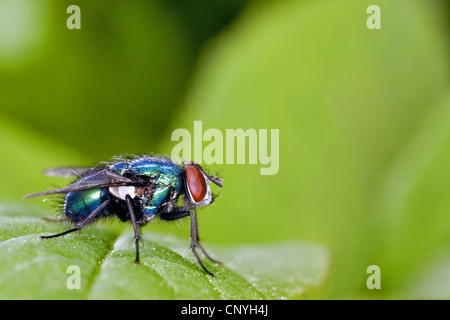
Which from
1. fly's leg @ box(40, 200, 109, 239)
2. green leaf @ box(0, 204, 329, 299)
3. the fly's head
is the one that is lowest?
green leaf @ box(0, 204, 329, 299)

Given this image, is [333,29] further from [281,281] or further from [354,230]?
[281,281]

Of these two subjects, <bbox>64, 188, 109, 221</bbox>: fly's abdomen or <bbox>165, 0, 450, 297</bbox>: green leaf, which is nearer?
<bbox>64, 188, 109, 221</bbox>: fly's abdomen

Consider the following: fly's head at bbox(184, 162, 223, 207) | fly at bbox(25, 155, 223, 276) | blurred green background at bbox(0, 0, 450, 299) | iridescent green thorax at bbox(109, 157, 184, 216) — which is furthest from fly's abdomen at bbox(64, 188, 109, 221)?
blurred green background at bbox(0, 0, 450, 299)

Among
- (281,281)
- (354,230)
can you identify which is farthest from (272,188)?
(281,281)

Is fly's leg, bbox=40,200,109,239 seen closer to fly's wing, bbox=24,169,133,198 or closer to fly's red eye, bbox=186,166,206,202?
fly's wing, bbox=24,169,133,198

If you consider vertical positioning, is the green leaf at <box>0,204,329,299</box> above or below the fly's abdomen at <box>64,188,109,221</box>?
below

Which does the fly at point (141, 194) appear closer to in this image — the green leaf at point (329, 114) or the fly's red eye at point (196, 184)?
the fly's red eye at point (196, 184)

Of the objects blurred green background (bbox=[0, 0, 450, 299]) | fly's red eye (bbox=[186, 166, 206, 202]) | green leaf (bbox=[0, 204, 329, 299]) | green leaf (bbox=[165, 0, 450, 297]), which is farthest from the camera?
green leaf (bbox=[165, 0, 450, 297])

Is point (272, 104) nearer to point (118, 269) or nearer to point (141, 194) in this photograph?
point (141, 194)
